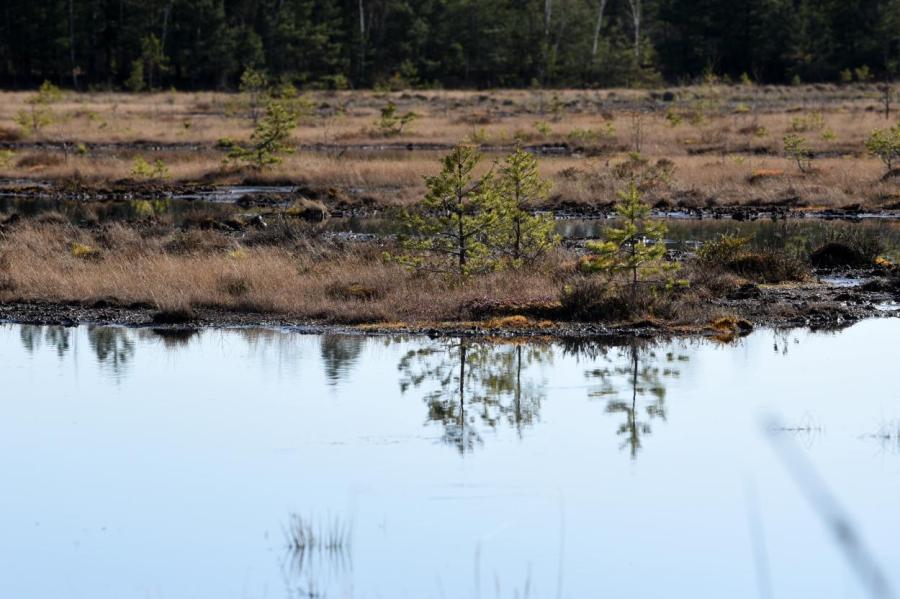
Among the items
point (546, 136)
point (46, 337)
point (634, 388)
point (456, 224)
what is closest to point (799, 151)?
point (546, 136)

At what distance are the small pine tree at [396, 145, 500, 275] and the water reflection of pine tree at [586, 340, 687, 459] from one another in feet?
11.7

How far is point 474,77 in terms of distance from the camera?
89.5 m

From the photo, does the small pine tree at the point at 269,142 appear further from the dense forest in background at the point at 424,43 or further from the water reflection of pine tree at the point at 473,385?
the dense forest in background at the point at 424,43

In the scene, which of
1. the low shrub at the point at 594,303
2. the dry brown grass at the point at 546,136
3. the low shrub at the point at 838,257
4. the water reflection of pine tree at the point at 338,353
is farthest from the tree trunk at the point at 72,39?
the low shrub at the point at 594,303

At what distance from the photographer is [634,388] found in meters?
15.4

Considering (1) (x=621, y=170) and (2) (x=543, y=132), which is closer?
(1) (x=621, y=170)

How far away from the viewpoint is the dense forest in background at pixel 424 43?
82.1m

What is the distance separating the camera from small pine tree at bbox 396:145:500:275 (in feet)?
65.1

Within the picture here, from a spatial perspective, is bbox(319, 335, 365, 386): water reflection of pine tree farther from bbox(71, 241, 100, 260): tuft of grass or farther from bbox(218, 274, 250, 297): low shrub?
bbox(71, 241, 100, 260): tuft of grass

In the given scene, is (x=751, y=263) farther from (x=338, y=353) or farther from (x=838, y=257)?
(x=338, y=353)

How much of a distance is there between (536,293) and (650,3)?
273 ft

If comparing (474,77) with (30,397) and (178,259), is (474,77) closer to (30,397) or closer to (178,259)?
(178,259)

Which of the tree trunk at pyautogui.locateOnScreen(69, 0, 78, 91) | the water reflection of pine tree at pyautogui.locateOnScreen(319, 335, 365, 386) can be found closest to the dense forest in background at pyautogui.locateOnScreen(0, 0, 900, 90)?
the tree trunk at pyautogui.locateOnScreen(69, 0, 78, 91)

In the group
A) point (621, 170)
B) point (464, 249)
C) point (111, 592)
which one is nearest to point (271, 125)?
point (621, 170)
